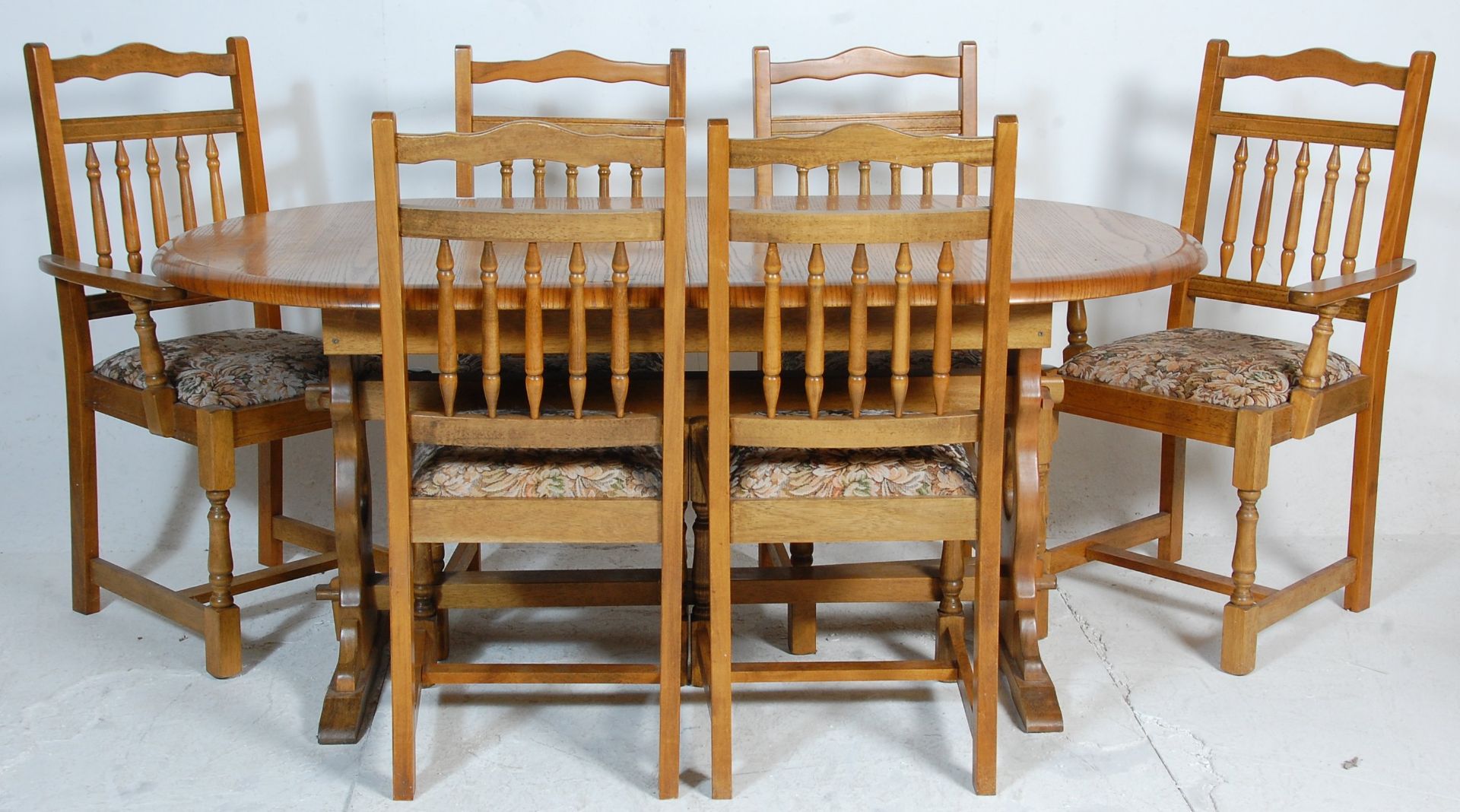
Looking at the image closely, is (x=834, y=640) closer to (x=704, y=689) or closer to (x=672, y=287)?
(x=704, y=689)

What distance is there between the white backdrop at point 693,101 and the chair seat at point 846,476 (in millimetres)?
1458

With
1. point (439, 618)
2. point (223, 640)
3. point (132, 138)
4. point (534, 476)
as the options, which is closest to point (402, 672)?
point (534, 476)

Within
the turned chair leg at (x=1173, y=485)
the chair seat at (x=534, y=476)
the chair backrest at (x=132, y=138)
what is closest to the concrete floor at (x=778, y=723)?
the turned chair leg at (x=1173, y=485)

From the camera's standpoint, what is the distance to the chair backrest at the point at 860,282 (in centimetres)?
205

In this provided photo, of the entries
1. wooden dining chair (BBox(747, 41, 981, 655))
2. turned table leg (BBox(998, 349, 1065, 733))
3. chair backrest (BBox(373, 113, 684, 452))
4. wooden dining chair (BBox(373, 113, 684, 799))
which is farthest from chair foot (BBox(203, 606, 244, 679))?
turned table leg (BBox(998, 349, 1065, 733))

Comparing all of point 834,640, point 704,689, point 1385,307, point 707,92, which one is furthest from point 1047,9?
point 704,689

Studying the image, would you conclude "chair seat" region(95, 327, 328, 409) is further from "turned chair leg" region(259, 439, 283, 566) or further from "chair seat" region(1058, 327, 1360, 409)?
"chair seat" region(1058, 327, 1360, 409)

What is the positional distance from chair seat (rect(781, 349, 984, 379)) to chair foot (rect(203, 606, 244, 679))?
1195 millimetres

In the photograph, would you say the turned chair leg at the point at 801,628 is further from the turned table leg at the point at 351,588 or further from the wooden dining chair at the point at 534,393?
the turned table leg at the point at 351,588

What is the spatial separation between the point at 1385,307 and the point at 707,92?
5.30ft

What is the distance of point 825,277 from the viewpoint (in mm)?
2357

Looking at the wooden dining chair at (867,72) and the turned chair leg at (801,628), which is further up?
the wooden dining chair at (867,72)

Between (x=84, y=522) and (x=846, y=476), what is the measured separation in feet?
5.88

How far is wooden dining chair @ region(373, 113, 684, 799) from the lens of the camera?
207 cm
